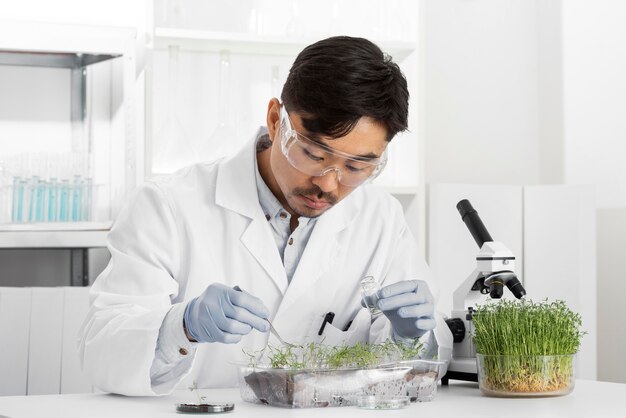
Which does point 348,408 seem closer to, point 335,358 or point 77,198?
point 335,358

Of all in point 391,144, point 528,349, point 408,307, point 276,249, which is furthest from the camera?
point 391,144

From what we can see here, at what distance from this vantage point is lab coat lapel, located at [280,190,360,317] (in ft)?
5.90

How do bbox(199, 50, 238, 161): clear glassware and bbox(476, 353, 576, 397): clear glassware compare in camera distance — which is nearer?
bbox(476, 353, 576, 397): clear glassware

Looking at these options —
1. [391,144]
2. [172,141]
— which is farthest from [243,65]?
[391,144]

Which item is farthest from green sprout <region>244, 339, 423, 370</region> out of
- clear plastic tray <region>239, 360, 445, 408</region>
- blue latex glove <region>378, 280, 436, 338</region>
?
blue latex glove <region>378, 280, 436, 338</region>

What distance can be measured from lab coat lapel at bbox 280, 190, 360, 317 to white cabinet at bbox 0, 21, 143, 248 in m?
0.72

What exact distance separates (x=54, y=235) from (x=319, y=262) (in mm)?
851

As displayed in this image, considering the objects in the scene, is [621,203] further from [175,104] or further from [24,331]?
[24,331]

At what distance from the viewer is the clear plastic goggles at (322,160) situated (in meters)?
1.57

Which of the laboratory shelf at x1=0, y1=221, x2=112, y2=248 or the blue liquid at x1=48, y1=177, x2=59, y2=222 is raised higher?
the blue liquid at x1=48, y1=177, x2=59, y2=222

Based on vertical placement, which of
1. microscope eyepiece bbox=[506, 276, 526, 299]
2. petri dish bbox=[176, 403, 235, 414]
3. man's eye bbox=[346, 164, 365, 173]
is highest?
man's eye bbox=[346, 164, 365, 173]

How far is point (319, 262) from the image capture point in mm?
1835

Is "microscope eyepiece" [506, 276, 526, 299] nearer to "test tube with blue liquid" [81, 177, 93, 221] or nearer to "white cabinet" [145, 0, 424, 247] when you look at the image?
"white cabinet" [145, 0, 424, 247]

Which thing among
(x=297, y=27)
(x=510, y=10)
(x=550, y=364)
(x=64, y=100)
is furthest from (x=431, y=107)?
(x=550, y=364)
